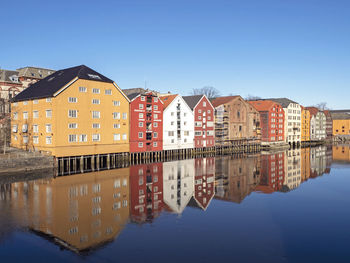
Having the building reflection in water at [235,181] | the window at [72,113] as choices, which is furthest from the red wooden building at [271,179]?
the window at [72,113]

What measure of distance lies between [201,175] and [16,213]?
24768mm

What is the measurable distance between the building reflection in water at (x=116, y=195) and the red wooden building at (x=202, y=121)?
25485mm

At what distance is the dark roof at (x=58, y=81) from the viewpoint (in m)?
47.3

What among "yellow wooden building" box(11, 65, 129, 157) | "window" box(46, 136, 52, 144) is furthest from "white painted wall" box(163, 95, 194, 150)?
"window" box(46, 136, 52, 144)

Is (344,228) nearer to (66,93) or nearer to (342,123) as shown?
(66,93)

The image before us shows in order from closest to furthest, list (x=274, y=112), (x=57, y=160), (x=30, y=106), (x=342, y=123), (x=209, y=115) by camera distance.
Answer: (x=57, y=160), (x=30, y=106), (x=209, y=115), (x=274, y=112), (x=342, y=123)

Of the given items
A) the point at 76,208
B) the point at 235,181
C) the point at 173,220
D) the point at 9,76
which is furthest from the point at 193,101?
the point at 173,220

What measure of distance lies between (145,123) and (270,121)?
5133 cm

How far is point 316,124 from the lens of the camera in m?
129

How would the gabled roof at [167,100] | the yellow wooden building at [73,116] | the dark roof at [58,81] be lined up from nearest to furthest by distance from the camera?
the yellow wooden building at [73,116], the dark roof at [58,81], the gabled roof at [167,100]

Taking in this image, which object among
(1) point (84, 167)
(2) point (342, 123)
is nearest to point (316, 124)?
(2) point (342, 123)

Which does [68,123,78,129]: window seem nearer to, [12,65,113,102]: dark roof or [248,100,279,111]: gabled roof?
[12,65,113,102]: dark roof

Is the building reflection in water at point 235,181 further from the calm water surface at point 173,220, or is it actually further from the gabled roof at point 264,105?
the gabled roof at point 264,105

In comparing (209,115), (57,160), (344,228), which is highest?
(209,115)
